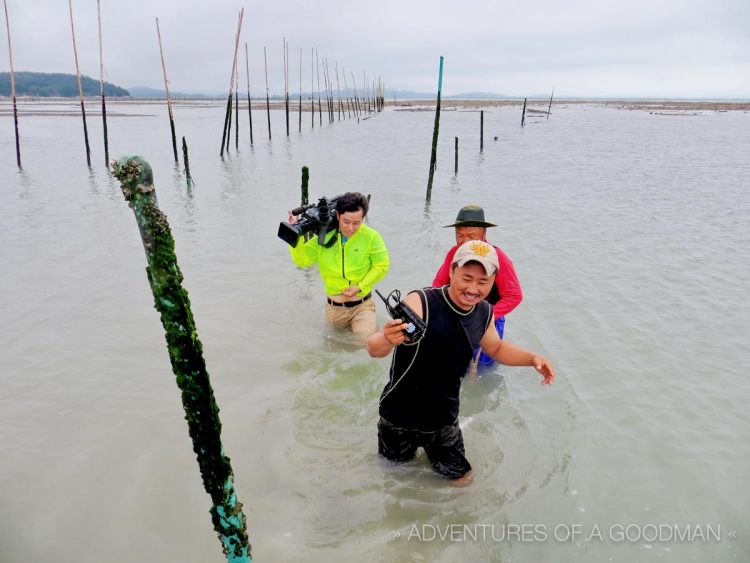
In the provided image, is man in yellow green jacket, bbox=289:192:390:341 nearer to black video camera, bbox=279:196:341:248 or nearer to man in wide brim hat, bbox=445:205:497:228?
black video camera, bbox=279:196:341:248

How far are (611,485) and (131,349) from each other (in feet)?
17.7

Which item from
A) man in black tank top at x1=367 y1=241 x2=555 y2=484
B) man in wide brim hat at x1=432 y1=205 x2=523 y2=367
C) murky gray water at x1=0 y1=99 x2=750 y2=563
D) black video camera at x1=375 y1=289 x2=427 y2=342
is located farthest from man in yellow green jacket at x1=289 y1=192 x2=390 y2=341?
black video camera at x1=375 y1=289 x2=427 y2=342

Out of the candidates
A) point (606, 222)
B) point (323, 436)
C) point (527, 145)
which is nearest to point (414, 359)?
point (323, 436)

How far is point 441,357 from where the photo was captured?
117 inches

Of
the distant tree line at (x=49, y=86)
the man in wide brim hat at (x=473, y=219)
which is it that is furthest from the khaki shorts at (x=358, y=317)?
the distant tree line at (x=49, y=86)

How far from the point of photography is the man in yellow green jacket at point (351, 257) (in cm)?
501

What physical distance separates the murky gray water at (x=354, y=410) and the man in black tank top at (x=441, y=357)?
55cm

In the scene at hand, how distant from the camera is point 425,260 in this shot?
10.2 meters

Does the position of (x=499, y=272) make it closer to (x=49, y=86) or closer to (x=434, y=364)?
(x=434, y=364)

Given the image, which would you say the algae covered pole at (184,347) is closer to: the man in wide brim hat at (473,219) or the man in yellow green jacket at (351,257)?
the man in wide brim hat at (473,219)

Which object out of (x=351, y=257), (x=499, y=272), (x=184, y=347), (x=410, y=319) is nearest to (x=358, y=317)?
(x=351, y=257)

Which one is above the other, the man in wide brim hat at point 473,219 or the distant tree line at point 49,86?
the distant tree line at point 49,86

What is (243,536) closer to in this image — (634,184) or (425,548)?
(425,548)

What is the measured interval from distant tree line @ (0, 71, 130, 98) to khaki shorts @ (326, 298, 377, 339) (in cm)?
18056
